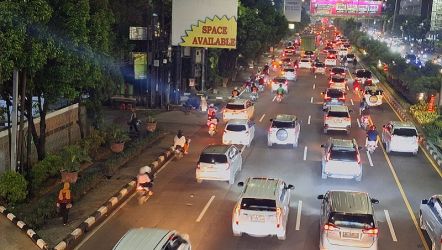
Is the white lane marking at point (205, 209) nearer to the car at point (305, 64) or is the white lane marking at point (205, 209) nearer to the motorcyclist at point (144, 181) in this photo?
the motorcyclist at point (144, 181)

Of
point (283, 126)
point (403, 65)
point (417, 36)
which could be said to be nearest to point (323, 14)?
point (417, 36)

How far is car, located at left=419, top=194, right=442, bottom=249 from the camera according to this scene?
1567 cm

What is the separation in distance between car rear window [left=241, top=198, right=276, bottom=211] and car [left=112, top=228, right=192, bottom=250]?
3406 millimetres

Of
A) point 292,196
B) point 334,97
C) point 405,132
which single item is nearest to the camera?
point 292,196

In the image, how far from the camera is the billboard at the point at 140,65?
4084cm

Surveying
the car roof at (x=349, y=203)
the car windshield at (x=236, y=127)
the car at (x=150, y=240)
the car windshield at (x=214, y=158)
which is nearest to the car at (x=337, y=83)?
the car windshield at (x=236, y=127)

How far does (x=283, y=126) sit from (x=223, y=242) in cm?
1389

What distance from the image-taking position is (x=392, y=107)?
1855 inches

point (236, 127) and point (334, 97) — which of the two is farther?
point (334, 97)

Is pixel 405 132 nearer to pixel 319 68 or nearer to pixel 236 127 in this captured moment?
pixel 236 127

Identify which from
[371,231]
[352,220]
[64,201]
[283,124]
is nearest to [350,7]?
[283,124]

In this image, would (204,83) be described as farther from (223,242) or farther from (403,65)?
(223,242)

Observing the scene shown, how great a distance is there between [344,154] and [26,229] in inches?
471

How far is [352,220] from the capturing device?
1515 centimetres
